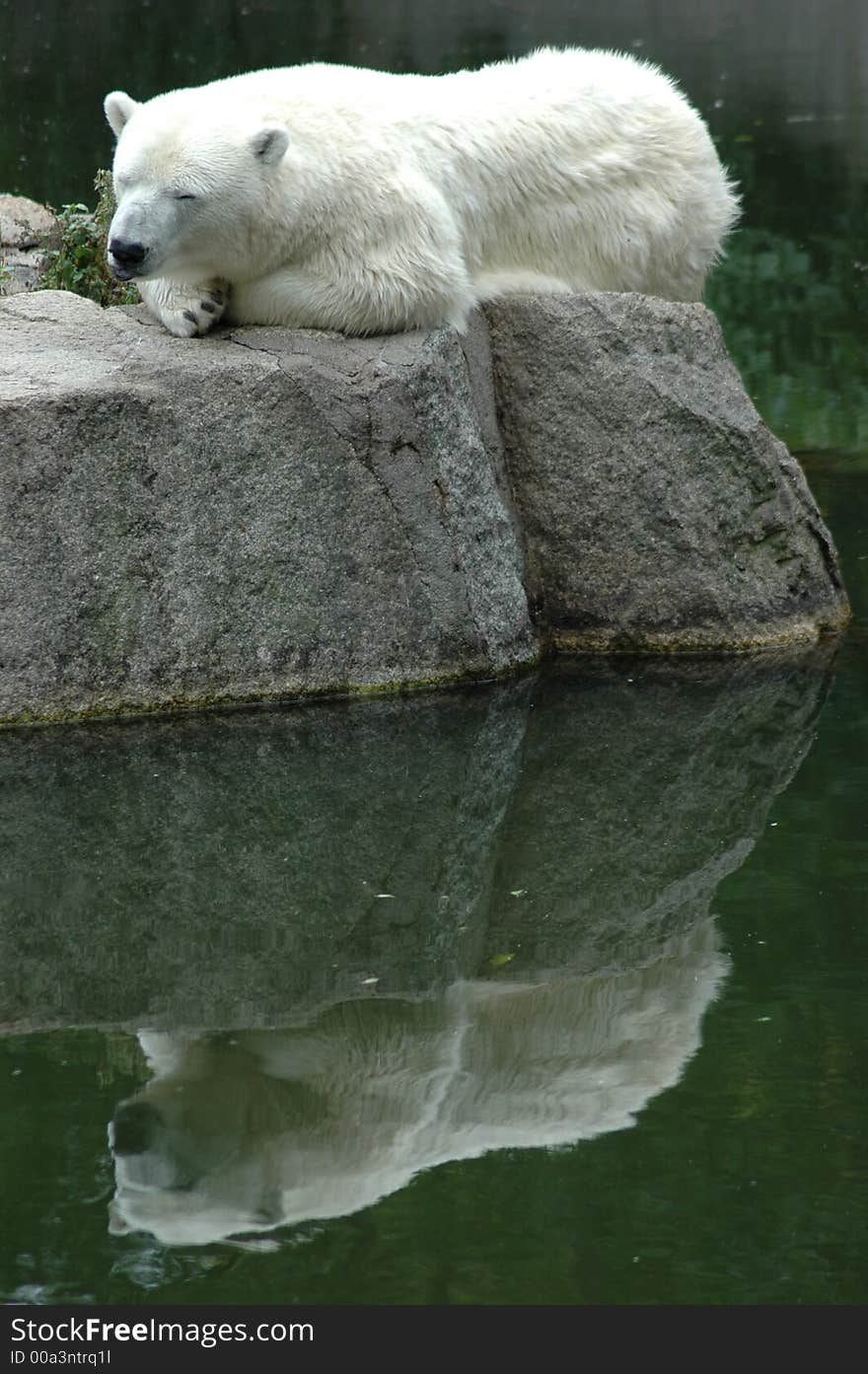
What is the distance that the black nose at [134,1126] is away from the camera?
3.17 meters

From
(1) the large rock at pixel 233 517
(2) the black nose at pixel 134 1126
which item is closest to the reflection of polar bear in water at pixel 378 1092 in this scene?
(2) the black nose at pixel 134 1126

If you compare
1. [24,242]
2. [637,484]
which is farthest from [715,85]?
[637,484]

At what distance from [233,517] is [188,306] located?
0.67 m

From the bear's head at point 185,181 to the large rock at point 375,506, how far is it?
32 cm

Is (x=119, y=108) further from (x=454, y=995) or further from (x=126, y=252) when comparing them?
(x=454, y=995)

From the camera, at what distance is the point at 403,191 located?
5457 millimetres

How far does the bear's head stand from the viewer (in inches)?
199

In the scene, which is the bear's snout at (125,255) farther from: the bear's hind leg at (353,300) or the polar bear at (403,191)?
the bear's hind leg at (353,300)

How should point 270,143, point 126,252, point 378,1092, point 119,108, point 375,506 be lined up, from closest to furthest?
point 378,1092 → point 126,252 → point 270,143 → point 119,108 → point 375,506

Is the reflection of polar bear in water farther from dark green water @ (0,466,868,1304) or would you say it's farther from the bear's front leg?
the bear's front leg

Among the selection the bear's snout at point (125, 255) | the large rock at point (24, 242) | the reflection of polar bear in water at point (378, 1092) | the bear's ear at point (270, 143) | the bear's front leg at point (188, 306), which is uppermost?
the bear's ear at point (270, 143)

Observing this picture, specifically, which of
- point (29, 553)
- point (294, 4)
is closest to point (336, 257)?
point (29, 553)

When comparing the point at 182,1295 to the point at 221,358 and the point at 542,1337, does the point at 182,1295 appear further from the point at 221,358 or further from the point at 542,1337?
the point at 221,358

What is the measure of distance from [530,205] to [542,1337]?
4082mm
